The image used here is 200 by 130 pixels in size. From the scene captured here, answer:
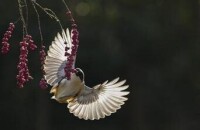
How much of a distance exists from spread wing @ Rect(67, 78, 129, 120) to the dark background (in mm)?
6937

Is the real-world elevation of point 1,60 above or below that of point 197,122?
above

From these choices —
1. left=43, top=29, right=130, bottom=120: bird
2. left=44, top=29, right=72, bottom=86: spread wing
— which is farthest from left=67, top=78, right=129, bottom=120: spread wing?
left=44, top=29, right=72, bottom=86: spread wing

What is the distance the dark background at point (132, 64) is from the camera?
10.9 m

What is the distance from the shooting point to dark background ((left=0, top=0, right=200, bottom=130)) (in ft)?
35.9

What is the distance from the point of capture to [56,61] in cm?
375

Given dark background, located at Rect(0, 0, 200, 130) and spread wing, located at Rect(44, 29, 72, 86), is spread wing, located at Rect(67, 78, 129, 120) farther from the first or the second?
dark background, located at Rect(0, 0, 200, 130)

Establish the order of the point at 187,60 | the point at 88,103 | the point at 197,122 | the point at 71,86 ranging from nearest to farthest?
the point at 71,86
the point at 88,103
the point at 197,122
the point at 187,60

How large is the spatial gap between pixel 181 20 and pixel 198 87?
43.0 inches

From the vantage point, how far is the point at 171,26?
38.4ft

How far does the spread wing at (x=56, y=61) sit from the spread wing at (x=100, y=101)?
146mm


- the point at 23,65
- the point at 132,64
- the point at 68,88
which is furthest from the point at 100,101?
the point at 132,64

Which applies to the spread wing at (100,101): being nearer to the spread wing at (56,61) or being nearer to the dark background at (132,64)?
the spread wing at (56,61)

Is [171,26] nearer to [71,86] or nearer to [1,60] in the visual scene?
[1,60]

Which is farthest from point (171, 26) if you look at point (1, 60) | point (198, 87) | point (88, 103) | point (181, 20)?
point (88, 103)
